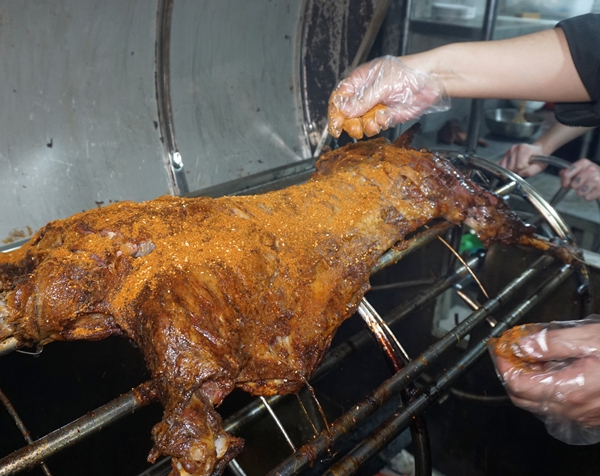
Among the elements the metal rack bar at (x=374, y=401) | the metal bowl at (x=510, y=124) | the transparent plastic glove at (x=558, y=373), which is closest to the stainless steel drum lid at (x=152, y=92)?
the metal rack bar at (x=374, y=401)

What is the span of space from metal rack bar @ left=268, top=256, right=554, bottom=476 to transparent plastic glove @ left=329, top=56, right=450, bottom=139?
0.84 m

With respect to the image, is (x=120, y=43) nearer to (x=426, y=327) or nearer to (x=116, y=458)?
(x=116, y=458)

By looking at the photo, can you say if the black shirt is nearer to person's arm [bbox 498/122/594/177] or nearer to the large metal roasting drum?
the large metal roasting drum

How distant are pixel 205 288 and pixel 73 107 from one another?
6.08 ft

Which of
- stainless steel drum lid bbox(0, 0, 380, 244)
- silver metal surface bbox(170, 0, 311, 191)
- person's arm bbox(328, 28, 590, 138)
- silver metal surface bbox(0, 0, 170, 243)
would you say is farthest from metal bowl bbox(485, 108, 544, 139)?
silver metal surface bbox(0, 0, 170, 243)

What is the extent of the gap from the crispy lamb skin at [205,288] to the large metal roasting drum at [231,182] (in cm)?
19

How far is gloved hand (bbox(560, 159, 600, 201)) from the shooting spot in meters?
2.79

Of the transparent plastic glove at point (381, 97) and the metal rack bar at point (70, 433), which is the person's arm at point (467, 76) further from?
the metal rack bar at point (70, 433)

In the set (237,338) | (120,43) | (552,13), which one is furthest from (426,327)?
(552,13)

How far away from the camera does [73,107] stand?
248 centimetres

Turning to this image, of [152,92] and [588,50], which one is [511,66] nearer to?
[588,50]

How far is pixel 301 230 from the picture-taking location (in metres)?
1.51

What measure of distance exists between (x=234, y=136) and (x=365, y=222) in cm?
190

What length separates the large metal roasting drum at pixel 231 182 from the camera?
173 cm
